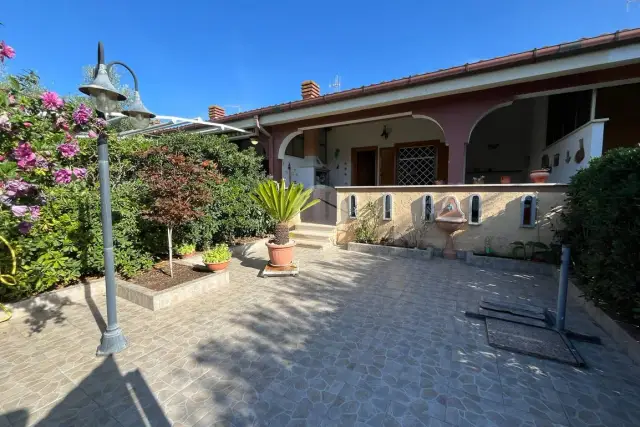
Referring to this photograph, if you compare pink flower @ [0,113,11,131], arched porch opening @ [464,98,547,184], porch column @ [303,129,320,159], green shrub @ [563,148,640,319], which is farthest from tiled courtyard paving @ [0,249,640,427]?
porch column @ [303,129,320,159]

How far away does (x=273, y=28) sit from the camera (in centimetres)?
968

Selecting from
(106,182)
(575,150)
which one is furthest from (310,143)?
(106,182)

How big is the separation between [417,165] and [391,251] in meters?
4.81

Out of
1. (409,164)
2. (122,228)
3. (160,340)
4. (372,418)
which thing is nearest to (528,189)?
(409,164)

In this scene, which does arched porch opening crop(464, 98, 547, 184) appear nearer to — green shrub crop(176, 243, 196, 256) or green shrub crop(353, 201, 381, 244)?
green shrub crop(353, 201, 381, 244)

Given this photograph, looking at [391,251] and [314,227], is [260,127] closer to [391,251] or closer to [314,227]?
[314,227]

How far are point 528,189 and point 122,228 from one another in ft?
24.8

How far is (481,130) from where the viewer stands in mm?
9359

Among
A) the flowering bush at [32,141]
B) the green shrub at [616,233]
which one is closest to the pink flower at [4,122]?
the flowering bush at [32,141]

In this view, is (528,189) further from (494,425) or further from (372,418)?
(372,418)

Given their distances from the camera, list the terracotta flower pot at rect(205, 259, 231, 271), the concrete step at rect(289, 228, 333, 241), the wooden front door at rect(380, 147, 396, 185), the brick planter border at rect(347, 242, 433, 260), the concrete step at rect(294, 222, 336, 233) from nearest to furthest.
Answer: the terracotta flower pot at rect(205, 259, 231, 271)
the brick planter border at rect(347, 242, 433, 260)
the concrete step at rect(289, 228, 333, 241)
the concrete step at rect(294, 222, 336, 233)
the wooden front door at rect(380, 147, 396, 185)

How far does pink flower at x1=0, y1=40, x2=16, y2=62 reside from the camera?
1.90m

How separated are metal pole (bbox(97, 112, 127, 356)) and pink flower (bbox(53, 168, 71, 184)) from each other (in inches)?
8.8

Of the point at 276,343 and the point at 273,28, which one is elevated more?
the point at 273,28
